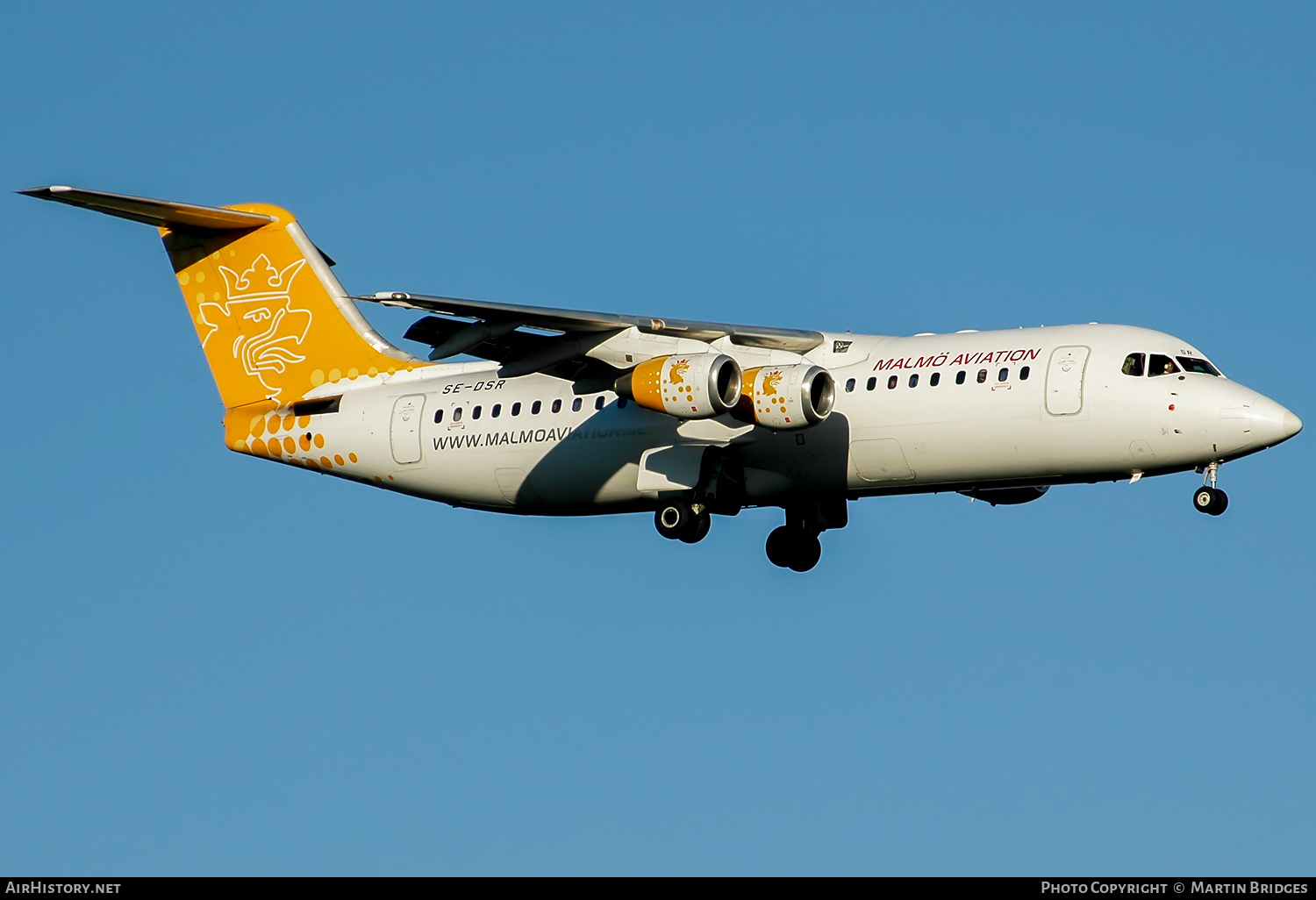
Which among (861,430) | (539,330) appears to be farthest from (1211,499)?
(539,330)

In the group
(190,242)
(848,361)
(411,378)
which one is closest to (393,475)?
(411,378)

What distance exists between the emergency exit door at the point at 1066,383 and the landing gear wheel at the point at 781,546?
4.33 metres

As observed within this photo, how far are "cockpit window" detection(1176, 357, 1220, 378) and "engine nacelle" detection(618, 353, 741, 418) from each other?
4453 millimetres

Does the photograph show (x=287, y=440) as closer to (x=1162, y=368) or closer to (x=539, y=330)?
(x=539, y=330)

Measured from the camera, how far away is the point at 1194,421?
63.0ft

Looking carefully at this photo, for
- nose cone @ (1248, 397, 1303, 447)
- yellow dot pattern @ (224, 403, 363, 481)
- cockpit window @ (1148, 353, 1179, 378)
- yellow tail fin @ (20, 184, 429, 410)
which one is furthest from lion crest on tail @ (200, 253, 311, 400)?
nose cone @ (1248, 397, 1303, 447)

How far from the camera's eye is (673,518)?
2136 cm

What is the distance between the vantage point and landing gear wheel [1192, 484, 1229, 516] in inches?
755

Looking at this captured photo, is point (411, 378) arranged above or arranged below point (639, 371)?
above

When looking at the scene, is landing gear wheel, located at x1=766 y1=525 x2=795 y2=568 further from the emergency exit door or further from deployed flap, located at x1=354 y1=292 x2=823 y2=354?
the emergency exit door

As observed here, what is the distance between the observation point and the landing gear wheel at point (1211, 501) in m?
19.2

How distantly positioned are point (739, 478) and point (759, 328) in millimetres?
1641

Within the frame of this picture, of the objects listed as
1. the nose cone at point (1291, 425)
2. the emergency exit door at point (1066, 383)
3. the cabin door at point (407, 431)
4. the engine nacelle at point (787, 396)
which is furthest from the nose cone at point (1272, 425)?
the cabin door at point (407, 431)
